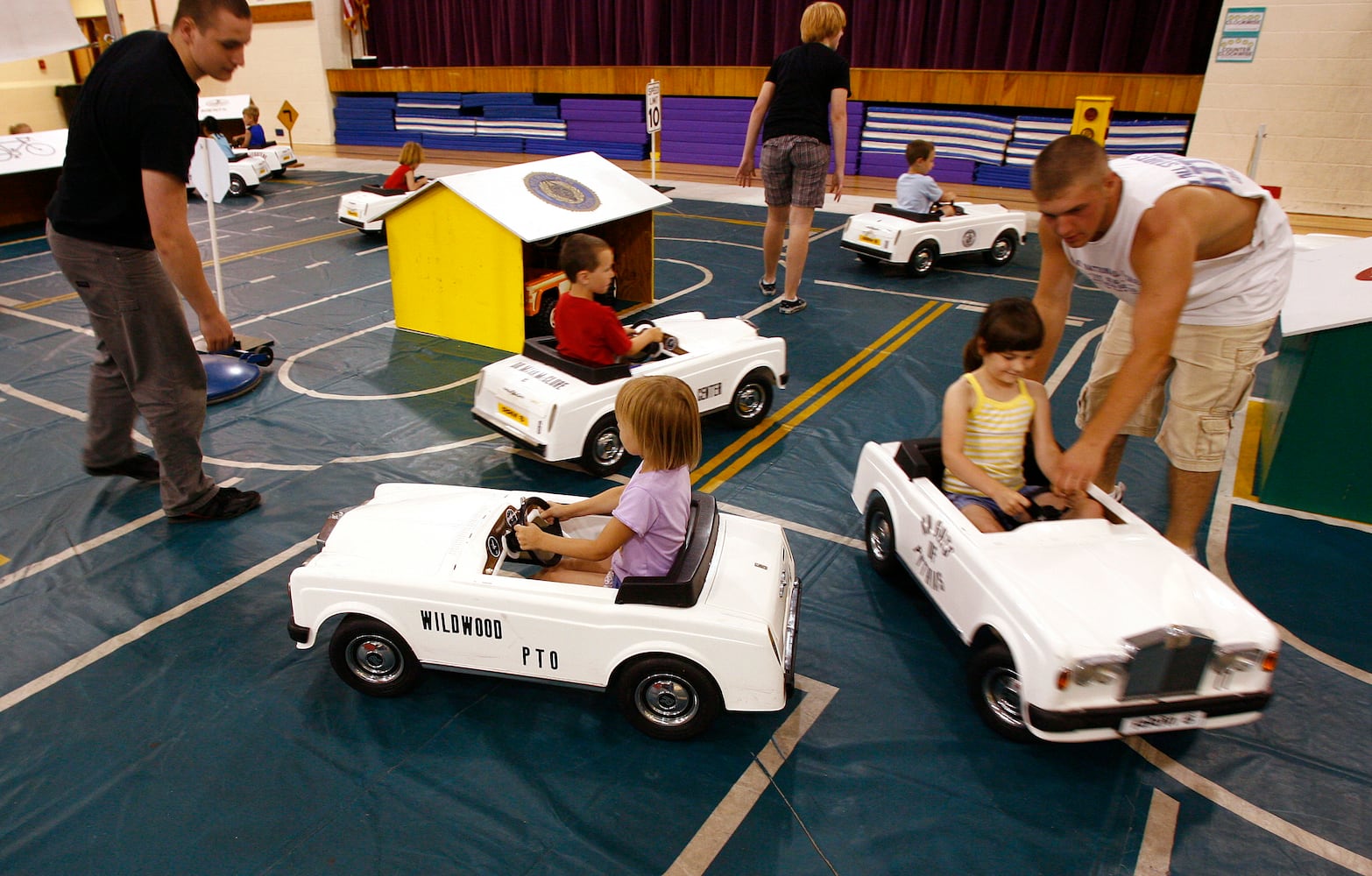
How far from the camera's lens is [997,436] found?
3.50 metres

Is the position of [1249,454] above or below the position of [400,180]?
below

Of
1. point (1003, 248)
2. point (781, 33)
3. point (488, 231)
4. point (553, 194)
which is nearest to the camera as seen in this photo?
point (488, 231)

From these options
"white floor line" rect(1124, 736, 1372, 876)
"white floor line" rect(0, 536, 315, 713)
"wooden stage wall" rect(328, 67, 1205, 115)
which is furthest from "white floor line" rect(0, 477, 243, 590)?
"wooden stage wall" rect(328, 67, 1205, 115)

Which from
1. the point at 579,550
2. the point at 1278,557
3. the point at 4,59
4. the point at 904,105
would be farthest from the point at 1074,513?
the point at 904,105

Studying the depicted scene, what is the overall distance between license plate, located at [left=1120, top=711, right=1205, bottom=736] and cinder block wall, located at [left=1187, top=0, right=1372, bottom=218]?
420 inches

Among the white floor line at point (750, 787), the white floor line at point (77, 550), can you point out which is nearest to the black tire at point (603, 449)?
the white floor line at point (750, 787)

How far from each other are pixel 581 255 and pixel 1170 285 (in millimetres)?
2893

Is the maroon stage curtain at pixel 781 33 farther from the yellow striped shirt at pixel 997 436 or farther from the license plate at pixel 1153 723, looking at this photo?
the license plate at pixel 1153 723

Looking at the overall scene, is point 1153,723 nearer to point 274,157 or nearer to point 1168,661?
point 1168,661

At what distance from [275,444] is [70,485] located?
107cm

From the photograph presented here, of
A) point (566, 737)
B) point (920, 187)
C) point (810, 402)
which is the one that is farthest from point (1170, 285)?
point (920, 187)

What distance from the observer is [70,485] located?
4.80 metres

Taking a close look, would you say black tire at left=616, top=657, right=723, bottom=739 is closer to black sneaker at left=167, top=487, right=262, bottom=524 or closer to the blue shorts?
the blue shorts

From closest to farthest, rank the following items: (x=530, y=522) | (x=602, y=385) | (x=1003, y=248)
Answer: (x=530, y=522), (x=602, y=385), (x=1003, y=248)
